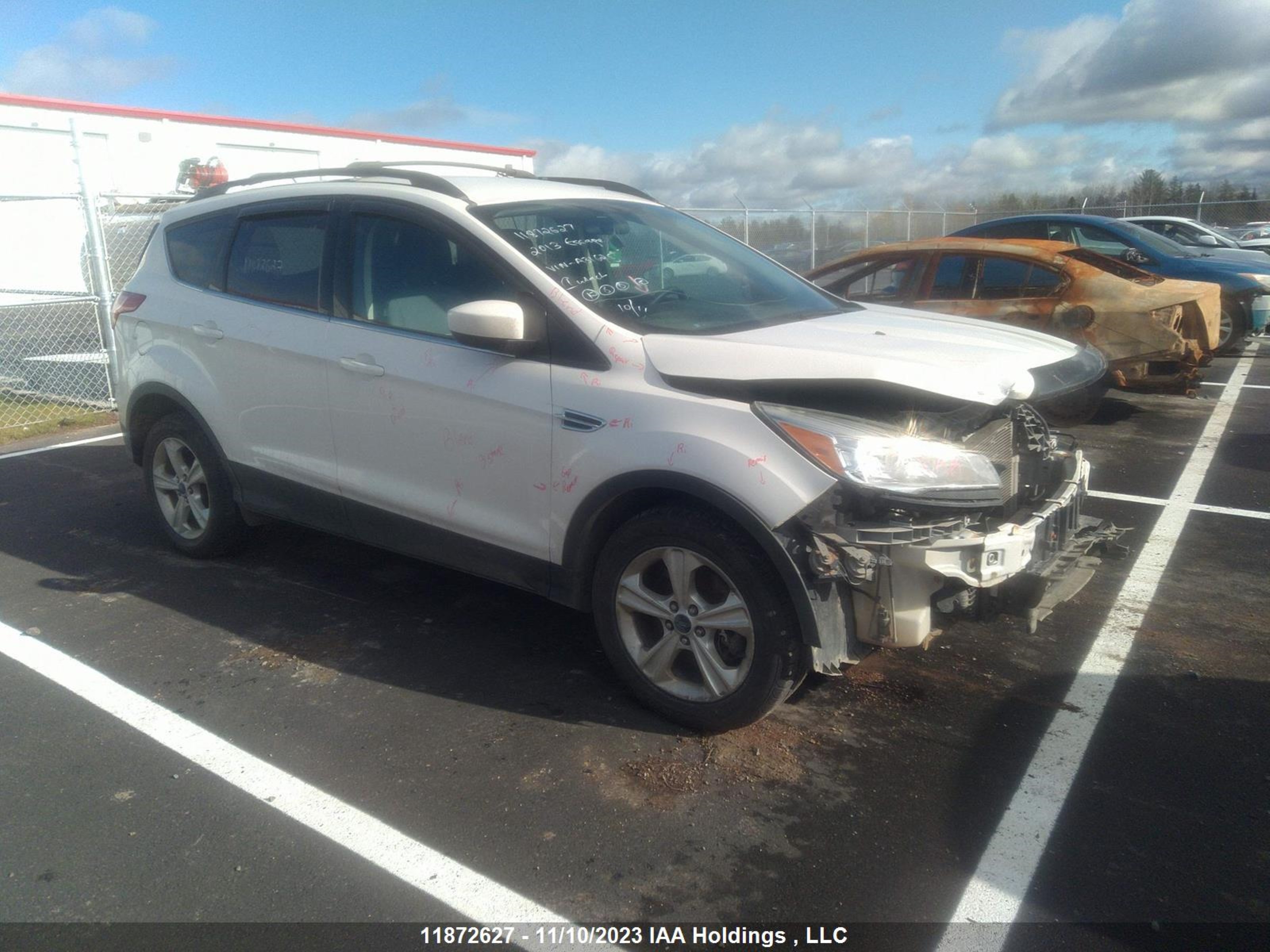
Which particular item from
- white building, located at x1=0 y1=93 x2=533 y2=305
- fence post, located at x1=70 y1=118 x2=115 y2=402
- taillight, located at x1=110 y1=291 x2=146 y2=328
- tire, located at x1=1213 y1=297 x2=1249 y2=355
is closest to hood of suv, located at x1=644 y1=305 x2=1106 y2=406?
taillight, located at x1=110 y1=291 x2=146 y2=328

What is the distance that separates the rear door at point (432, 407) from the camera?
367 centimetres

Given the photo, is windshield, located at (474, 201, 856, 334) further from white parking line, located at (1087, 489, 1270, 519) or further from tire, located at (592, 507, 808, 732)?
white parking line, located at (1087, 489, 1270, 519)

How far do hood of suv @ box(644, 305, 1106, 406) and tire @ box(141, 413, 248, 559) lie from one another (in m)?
2.76

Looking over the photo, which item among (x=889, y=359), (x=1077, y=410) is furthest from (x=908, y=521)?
(x=1077, y=410)

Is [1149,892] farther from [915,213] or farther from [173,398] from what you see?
[915,213]

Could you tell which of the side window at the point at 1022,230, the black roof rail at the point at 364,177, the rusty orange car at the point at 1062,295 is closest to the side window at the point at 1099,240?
the side window at the point at 1022,230

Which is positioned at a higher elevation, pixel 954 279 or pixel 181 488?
pixel 954 279

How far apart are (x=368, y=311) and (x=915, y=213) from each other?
69.8 feet

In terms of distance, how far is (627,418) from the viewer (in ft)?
11.0

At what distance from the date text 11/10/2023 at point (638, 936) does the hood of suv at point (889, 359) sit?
5.29 ft

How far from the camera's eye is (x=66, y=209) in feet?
60.0

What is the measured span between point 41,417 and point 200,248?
577 cm

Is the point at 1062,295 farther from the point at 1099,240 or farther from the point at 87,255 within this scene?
the point at 87,255

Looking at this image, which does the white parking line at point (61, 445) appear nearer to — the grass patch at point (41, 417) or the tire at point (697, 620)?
the grass patch at point (41, 417)
